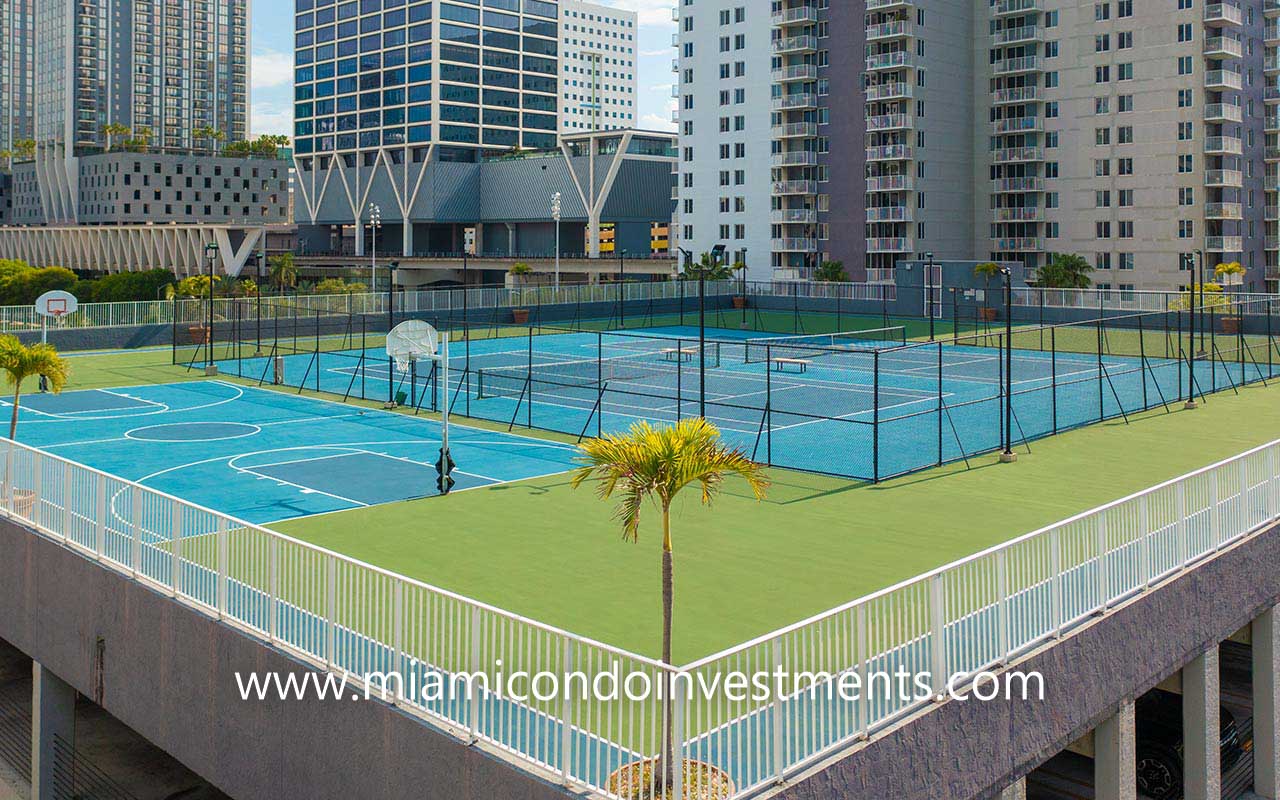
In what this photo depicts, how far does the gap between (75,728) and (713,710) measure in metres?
12.5

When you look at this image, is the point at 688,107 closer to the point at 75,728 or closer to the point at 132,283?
the point at 132,283

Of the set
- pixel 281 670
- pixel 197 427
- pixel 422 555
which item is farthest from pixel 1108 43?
pixel 281 670

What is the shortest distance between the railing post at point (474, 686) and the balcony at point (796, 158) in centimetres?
9286

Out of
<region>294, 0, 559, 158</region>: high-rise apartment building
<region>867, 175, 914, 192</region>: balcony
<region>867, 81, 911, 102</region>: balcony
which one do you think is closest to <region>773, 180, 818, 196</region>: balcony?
<region>867, 175, 914, 192</region>: balcony

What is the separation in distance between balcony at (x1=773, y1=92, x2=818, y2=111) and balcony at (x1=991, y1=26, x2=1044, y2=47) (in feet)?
47.3

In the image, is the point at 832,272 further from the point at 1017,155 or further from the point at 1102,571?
the point at 1102,571

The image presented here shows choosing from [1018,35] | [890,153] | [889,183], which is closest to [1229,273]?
[1018,35]

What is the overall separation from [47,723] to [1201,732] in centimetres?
1718

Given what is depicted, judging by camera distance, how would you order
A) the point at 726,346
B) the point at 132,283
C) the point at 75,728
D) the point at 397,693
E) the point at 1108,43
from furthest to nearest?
1. the point at 132,283
2. the point at 1108,43
3. the point at 726,346
4. the point at 75,728
5. the point at 397,693

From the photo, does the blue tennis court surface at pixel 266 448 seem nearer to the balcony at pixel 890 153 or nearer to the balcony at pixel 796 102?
the balcony at pixel 890 153

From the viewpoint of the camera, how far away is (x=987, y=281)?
71.4 metres

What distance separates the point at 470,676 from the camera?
11422mm

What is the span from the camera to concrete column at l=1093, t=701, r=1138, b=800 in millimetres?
16312

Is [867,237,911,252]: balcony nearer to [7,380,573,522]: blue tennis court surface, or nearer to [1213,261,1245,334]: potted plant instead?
[1213,261,1245,334]: potted plant
